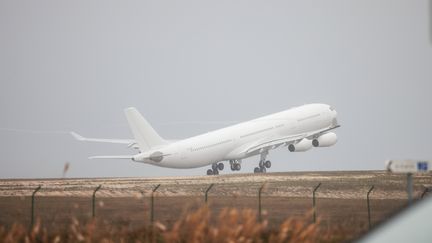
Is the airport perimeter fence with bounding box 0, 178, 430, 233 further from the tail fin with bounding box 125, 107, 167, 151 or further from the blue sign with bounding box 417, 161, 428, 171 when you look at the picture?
the tail fin with bounding box 125, 107, 167, 151

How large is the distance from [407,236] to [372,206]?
2052 inches

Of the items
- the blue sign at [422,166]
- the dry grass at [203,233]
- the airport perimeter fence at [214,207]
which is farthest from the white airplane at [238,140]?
the blue sign at [422,166]

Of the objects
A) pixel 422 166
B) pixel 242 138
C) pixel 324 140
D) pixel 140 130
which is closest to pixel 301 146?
pixel 324 140

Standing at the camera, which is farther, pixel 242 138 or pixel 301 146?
pixel 301 146

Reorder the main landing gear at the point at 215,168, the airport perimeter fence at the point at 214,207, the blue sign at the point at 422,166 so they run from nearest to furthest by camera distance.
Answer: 1. the blue sign at the point at 422,166
2. the airport perimeter fence at the point at 214,207
3. the main landing gear at the point at 215,168

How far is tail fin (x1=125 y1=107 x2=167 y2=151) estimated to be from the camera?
93.2 m

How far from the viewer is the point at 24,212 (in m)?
49.9

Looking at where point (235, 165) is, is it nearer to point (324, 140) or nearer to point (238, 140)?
point (238, 140)

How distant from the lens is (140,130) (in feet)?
306

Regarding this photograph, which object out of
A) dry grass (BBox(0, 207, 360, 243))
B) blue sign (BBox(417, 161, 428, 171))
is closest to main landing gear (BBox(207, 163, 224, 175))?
dry grass (BBox(0, 207, 360, 243))

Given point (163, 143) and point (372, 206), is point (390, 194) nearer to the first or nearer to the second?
point (372, 206)

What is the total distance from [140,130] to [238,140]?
1938 cm

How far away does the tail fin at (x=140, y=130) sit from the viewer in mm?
93250

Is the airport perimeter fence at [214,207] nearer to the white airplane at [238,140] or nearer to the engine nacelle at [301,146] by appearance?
the white airplane at [238,140]
